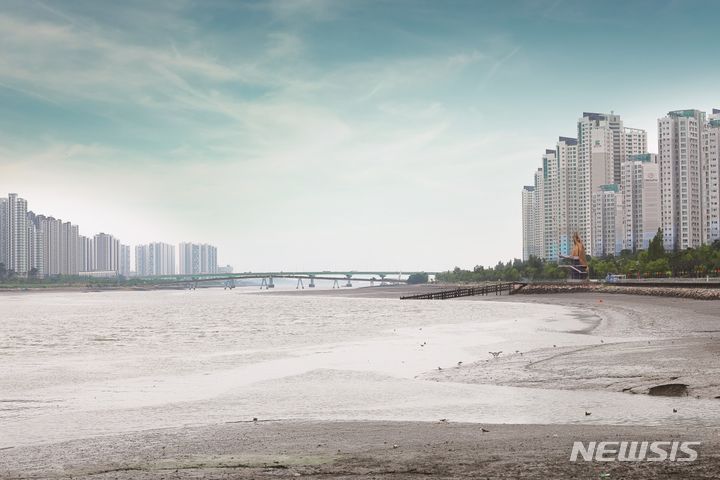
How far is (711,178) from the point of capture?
7461 inches

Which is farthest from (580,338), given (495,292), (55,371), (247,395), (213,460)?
(495,292)

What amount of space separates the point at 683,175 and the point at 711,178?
7089mm

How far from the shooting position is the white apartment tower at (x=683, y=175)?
19250cm

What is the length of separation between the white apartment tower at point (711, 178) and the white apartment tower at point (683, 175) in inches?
79.6

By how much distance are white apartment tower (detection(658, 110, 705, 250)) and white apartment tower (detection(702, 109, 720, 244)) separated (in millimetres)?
2021

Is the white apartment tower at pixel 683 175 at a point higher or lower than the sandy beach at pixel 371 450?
higher

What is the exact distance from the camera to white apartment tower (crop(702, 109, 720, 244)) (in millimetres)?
187500

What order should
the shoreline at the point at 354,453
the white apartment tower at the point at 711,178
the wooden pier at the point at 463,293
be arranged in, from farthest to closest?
the white apartment tower at the point at 711,178 < the wooden pier at the point at 463,293 < the shoreline at the point at 354,453

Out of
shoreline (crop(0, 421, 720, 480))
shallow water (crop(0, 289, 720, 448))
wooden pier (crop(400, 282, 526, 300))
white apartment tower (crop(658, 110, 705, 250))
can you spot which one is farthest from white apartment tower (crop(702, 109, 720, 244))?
shoreline (crop(0, 421, 720, 480))

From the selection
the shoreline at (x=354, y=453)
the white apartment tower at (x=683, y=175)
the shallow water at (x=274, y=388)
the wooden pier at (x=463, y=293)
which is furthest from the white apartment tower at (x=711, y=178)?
the shoreline at (x=354, y=453)

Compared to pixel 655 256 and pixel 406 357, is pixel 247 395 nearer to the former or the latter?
pixel 406 357

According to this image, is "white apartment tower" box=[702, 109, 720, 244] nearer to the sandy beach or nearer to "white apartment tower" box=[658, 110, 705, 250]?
"white apartment tower" box=[658, 110, 705, 250]

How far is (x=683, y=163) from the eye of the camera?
193m

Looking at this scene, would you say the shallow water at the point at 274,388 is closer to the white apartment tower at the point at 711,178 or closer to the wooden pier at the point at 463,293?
the wooden pier at the point at 463,293
